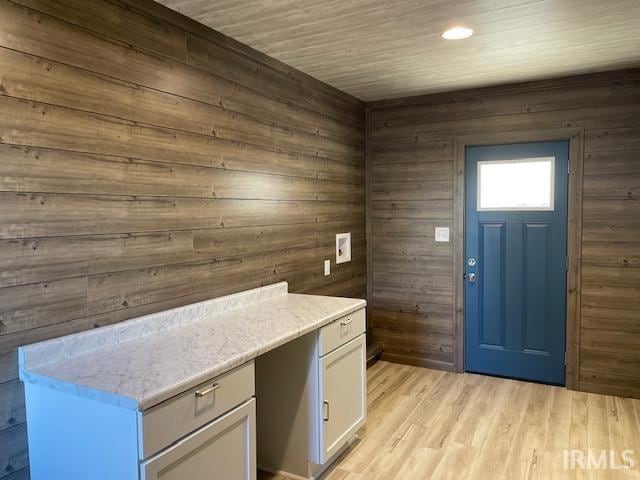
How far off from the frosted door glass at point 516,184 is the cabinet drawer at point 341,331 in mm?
1739

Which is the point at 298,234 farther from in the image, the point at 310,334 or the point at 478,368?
the point at 478,368

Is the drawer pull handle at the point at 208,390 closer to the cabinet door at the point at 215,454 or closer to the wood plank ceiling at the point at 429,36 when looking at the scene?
the cabinet door at the point at 215,454

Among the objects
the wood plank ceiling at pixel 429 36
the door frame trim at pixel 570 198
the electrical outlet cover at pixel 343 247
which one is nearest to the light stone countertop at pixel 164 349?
the electrical outlet cover at pixel 343 247

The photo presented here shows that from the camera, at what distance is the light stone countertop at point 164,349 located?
5.25ft

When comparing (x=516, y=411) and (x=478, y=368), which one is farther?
(x=478, y=368)

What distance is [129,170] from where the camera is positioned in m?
2.17

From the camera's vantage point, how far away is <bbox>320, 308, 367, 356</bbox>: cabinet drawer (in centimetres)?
251

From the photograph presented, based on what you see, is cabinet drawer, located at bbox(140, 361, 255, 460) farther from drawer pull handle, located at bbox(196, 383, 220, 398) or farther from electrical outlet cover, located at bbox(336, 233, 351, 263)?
electrical outlet cover, located at bbox(336, 233, 351, 263)

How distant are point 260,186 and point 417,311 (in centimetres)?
205

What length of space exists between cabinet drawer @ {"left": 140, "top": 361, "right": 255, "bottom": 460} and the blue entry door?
2662 millimetres

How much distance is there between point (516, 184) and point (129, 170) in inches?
116

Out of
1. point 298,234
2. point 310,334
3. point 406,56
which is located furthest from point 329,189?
point 310,334

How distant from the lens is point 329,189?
3.82 meters

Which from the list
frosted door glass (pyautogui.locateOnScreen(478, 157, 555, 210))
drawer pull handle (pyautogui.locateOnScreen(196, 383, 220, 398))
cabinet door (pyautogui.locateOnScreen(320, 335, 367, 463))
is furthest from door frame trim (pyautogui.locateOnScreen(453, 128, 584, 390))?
drawer pull handle (pyautogui.locateOnScreen(196, 383, 220, 398))
